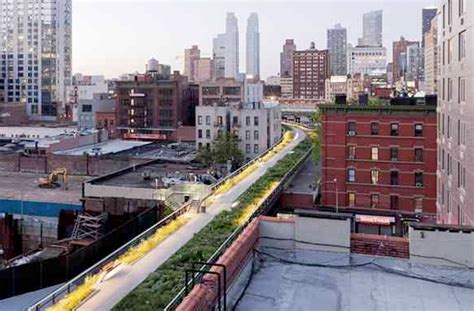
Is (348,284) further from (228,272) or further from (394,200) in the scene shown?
(394,200)

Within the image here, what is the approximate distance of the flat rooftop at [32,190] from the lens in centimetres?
6304

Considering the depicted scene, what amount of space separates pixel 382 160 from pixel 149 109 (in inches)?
2921

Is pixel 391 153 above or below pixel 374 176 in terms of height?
above

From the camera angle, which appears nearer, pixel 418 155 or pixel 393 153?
pixel 418 155

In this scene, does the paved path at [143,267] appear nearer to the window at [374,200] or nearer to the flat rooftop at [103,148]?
the window at [374,200]

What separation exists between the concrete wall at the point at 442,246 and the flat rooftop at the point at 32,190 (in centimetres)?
5220

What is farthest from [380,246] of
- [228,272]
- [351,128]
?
[351,128]

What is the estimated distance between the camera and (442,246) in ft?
41.1

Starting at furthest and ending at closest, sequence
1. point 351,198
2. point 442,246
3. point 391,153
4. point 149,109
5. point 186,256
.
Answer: point 149,109 < point 351,198 < point 391,153 < point 186,256 < point 442,246

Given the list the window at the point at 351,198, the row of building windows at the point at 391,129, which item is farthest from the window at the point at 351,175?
the row of building windows at the point at 391,129

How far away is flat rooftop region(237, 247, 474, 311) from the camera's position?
424 inches

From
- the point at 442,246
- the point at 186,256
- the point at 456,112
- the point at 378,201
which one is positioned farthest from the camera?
the point at 378,201

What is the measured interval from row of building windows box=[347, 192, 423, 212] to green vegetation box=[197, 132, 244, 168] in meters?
26.7

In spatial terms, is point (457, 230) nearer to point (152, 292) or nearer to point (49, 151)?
point (152, 292)
